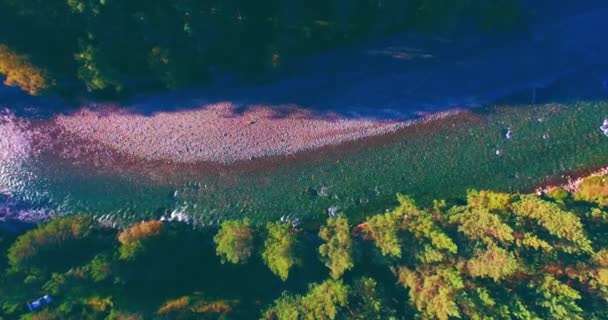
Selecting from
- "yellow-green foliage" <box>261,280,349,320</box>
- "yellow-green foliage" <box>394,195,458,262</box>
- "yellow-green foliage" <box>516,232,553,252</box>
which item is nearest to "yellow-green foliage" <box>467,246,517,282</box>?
"yellow-green foliage" <box>516,232,553,252</box>

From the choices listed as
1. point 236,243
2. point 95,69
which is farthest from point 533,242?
point 95,69

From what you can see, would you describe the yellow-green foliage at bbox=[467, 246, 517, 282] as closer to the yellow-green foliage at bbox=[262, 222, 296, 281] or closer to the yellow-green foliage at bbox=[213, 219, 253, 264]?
the yellow-green foliage at bbox=[262, 222, 296, 281]

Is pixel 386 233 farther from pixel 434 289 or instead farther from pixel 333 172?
pixel 333 172

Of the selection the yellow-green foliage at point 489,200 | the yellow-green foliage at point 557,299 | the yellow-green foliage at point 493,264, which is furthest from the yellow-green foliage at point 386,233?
the yellow-green foliage at point 557,299

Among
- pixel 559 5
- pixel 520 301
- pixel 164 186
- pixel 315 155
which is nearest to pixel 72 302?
pixel 164 186

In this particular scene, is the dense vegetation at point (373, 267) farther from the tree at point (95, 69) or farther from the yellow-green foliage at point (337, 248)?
the tree at point (95, 69)

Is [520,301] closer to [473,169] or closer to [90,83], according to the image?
[473,169]
